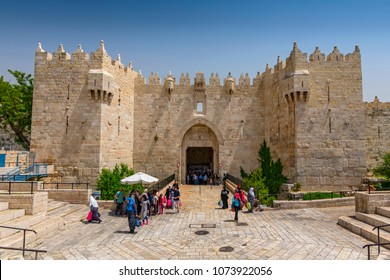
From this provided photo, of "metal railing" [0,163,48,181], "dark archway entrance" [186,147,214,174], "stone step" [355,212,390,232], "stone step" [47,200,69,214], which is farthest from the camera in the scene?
"dark archway entrance" [186,147,214,174]

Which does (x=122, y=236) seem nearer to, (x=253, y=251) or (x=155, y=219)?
(x=155, y=219)

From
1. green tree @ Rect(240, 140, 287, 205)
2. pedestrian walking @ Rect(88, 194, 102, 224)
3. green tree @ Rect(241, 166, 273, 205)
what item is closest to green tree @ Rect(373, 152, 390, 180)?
green tree @ Rect(240, 140, 287, 205)

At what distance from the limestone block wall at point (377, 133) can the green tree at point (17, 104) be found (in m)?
30.6

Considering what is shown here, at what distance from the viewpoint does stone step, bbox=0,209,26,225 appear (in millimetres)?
8594

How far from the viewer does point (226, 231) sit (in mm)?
9367

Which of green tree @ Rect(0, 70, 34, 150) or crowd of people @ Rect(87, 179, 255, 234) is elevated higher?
green tree @ Rect(0, 70, 34, 150)

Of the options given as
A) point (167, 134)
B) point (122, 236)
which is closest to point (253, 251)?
point (122, 236)

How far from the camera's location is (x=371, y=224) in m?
9.21

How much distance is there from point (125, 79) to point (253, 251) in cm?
1845

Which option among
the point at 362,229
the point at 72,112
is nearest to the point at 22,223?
the point at 72,112

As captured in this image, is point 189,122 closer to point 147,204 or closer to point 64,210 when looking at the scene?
point 147,204

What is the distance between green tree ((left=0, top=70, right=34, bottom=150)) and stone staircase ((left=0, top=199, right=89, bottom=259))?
49.4 ft

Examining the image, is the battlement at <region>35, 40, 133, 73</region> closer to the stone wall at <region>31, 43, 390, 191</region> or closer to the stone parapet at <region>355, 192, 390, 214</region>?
the stone wall at <region>31, 43, 390, 191</region>

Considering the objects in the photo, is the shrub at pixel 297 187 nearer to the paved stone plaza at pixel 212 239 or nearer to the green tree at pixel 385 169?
the paved stone plaza at pixel 212 239
